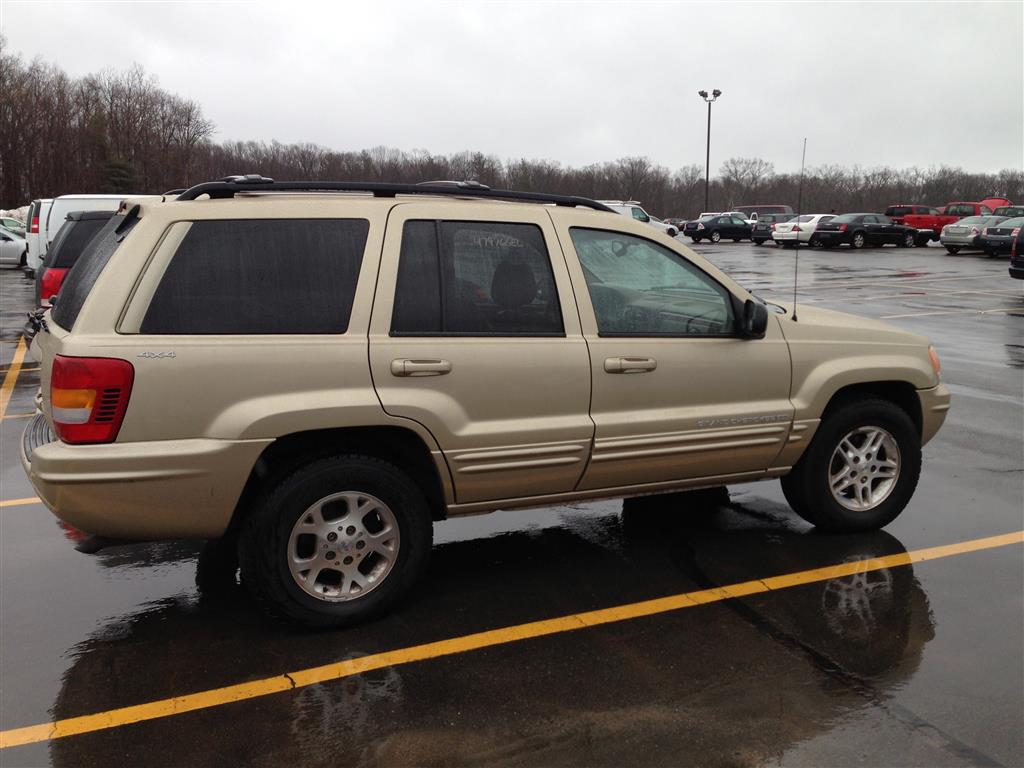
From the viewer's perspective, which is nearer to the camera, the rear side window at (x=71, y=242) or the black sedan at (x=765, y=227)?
the rear side window at (x=71, y=242)

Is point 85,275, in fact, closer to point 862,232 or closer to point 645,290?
point 645,290

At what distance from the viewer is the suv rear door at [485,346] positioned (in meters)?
3.80

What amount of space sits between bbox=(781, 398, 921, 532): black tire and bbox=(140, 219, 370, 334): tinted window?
271 centimetres

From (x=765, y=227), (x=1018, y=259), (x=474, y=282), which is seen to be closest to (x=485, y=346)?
(x=474, y=282)

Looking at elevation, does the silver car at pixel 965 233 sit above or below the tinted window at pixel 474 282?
below

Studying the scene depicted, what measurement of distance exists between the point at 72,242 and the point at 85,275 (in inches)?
246

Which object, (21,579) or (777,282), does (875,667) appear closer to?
(21,579)

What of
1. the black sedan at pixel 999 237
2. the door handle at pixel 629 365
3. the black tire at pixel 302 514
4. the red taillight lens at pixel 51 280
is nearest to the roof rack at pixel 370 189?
the door handle at pixel 629 365

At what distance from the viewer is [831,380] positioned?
4.70m

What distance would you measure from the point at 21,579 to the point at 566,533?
9.41 ft

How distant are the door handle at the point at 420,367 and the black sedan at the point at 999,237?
32.9 meters

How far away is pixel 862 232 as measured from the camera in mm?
38562

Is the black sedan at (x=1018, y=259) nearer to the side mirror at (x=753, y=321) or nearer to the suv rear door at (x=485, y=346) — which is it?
the side mirror at (x=753, y=321)

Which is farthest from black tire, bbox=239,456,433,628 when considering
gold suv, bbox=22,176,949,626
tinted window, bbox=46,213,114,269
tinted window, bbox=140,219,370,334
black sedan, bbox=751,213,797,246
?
black sedan, bbox=751,213,797,246
